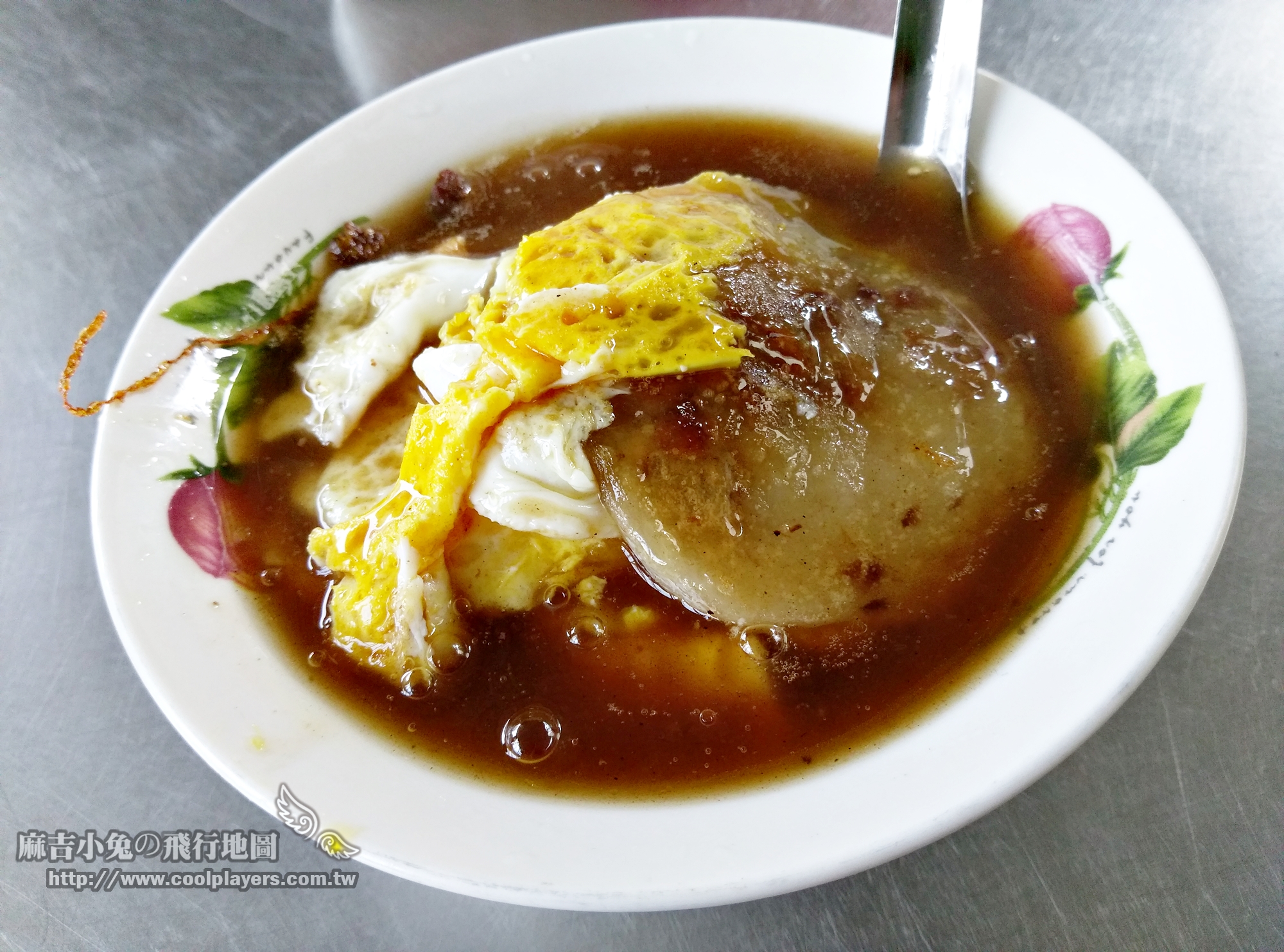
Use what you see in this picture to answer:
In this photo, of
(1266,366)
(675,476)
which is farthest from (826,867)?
(1266,366)

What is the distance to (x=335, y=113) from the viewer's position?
9.64 ft

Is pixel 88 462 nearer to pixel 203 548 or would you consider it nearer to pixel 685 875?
pixel 203 548

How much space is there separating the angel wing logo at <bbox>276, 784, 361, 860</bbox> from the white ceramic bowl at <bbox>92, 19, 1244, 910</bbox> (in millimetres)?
15

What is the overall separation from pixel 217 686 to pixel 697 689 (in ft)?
2.93

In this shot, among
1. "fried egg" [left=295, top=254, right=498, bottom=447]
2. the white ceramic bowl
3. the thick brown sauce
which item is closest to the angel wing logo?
the white ceramic bowl

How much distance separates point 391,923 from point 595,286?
51.8 inches

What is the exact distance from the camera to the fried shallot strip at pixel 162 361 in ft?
5.76

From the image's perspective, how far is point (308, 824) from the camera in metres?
1.32

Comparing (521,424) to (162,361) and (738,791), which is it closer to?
(738,791)

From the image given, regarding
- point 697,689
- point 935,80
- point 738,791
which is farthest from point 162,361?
point 935,80

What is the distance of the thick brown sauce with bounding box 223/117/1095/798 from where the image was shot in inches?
59.8

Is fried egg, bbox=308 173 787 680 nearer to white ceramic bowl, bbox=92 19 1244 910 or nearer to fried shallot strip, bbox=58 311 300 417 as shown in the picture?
white ceramic bowl, bbox=92 19 1244 910

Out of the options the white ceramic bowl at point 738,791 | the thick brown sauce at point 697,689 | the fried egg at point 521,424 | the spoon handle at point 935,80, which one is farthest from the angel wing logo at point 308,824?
the spoon handle at point 935,80

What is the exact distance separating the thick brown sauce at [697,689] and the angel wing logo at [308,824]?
0.70 ft
